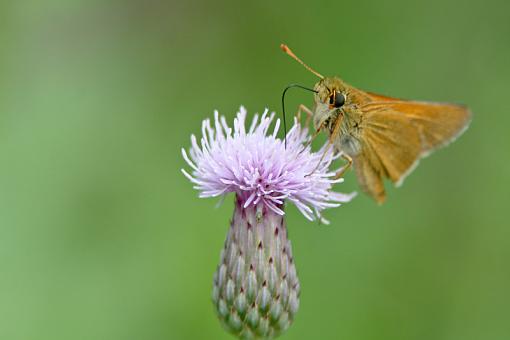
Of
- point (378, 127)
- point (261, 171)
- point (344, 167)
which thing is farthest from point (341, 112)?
point (261, 171)

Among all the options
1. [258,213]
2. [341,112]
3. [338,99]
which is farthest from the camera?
[341,112]

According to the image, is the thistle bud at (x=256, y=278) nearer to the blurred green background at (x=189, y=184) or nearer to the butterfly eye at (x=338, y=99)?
the butterfly eye at (x=338, y=99)

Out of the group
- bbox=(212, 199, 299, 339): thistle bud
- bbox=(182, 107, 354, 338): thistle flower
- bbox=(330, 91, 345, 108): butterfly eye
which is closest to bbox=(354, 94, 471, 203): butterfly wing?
bbox=(330, 91, 345, 108): butterfly eye

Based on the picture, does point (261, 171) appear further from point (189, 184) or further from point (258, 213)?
point (189, 184)

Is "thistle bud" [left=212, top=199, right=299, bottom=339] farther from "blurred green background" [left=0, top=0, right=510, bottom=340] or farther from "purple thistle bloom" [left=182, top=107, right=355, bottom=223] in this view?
"blurred green background" [left=0, top=0, right=510, bottom=340]

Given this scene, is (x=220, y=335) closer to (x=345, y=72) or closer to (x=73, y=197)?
(x=73, y=197)

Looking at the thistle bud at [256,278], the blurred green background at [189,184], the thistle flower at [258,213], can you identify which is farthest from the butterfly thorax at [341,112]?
the blurred green background at [189,184]
